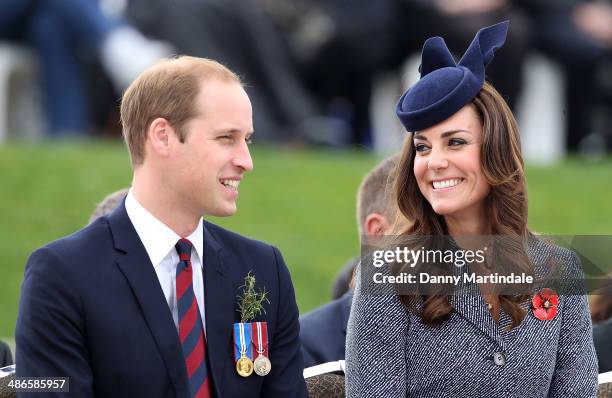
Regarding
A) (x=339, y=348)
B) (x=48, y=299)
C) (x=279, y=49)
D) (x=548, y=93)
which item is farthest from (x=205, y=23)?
(x=48, y=299)

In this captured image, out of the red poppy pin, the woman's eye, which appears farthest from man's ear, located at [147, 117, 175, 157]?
the red poppy pin

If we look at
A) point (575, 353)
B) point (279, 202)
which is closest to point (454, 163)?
point (575, 353)

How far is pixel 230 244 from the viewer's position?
140 inches

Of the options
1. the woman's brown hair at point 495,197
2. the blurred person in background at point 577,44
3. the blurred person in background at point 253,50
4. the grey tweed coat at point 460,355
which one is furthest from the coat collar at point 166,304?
the blurred person in background at point 577,44

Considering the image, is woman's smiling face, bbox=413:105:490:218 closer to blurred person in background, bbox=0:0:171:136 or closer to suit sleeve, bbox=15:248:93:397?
suit sleeve, bbox=15:248:93:397

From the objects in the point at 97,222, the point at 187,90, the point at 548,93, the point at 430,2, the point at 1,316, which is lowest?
the point at 1,316

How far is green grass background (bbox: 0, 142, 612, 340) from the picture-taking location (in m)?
10.4

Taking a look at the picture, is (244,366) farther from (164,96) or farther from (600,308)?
(600,308)

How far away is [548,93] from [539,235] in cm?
1188

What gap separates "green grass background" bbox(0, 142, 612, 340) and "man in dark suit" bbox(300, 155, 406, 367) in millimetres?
5322

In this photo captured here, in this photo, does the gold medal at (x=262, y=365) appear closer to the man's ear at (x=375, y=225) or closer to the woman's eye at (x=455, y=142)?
the woman's eye at (x=455, y=142)

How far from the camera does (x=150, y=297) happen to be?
3270 millimetres

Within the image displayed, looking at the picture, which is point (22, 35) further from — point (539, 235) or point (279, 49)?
point (539, 235)

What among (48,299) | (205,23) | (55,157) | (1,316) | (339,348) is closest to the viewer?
(48,299)
